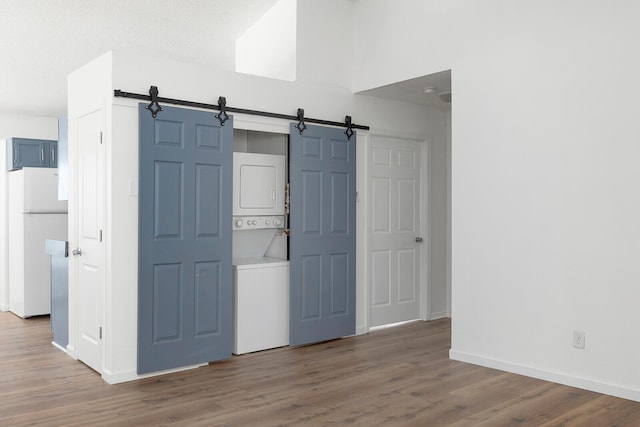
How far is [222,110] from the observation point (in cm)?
450

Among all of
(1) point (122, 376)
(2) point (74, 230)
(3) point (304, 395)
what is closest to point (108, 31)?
(2) point (74, 230)

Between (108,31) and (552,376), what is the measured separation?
4.93m

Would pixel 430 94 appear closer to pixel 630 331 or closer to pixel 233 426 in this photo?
pixel 630 331

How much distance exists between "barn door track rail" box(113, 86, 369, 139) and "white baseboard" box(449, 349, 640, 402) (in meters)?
2.28

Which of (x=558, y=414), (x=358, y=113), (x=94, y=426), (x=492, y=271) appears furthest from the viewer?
(x=358, y=113)

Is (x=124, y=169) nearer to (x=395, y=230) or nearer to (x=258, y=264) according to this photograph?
(x=258, y=264)

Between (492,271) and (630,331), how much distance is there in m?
1.04

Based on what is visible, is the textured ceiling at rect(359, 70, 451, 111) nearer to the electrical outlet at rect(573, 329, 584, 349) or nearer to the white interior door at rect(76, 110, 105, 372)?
the electrical outlet at rect(573, 329, 584, 349)

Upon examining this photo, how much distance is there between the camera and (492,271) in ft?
14.3

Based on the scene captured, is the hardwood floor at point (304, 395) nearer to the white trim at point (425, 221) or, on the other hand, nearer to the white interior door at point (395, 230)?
the white interior door at point (395, 230)

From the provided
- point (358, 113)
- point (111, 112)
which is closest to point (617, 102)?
point (358, 113)

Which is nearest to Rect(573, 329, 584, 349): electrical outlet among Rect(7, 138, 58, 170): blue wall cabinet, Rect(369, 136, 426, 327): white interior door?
Rect(369, 136, 426, 327): white interior door

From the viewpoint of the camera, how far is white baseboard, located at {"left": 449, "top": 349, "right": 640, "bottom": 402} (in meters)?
3.63

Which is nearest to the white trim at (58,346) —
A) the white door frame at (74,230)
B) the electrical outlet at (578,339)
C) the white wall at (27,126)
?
the white door frame at (74,230)
